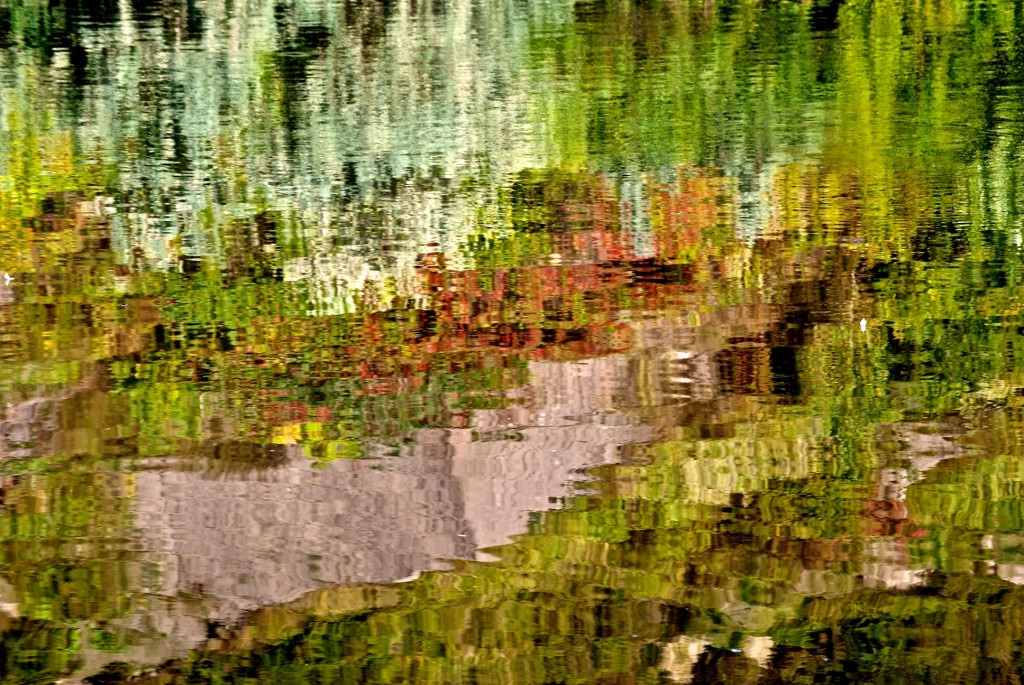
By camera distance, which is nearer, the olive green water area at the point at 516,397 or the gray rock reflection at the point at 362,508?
the olive green water area at the point at 516,397

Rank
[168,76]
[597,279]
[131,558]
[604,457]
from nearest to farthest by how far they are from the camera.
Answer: [131,558]
[604,457]
[597,279]
[168,76]

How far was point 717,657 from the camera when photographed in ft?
11.0

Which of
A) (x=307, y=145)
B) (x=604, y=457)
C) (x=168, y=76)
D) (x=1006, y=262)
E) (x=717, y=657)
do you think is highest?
(x=168, y=76)

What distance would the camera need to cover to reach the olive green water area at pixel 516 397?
3.52m

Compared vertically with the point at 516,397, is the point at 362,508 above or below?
below

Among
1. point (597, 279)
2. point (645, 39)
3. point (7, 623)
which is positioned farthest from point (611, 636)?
point (645, 39)

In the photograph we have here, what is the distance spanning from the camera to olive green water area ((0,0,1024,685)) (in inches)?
139

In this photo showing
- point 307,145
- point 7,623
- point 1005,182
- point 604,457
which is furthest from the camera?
point 307,145

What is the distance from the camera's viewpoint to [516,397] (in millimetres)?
5074

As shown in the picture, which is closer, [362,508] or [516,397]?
[362,508]

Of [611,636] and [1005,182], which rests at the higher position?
[1005,182]

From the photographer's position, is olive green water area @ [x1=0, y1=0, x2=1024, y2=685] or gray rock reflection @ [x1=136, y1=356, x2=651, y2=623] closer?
olive green water area @ [x1=0, y1=0, x2=1024, y2=685]

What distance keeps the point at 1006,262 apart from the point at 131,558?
4602 mm

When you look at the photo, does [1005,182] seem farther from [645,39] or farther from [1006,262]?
[645,39]
